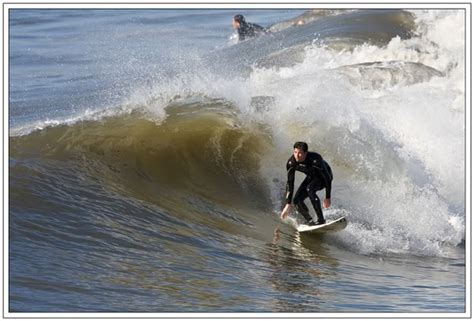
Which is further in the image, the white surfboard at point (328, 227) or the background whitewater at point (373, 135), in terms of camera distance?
the background whitewater at point (373, 135)

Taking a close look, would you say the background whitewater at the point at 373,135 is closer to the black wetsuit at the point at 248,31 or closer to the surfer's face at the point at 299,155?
the surfer's face at the point at 299,155

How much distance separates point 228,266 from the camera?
28.9 feet

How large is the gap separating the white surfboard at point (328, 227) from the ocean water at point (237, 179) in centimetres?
13

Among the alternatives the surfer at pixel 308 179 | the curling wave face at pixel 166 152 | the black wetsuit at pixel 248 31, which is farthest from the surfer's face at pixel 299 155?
the black wetsuit at pixel 248 31

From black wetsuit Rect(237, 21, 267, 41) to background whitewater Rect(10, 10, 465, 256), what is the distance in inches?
188

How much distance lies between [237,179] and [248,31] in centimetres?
1058

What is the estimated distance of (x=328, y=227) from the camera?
1018 centimetres

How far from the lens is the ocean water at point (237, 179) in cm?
808

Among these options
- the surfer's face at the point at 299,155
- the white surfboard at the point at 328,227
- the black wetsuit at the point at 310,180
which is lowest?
the white surfboard at the point at 328,227

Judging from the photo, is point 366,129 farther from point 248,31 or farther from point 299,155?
point 248,31

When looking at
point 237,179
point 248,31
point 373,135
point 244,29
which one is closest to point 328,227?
point 237,179

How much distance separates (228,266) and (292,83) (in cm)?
626

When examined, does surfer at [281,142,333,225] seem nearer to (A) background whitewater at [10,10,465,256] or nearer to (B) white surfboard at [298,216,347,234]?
(B) white surfboard at [298,216,347,234]
